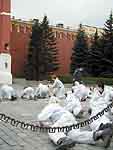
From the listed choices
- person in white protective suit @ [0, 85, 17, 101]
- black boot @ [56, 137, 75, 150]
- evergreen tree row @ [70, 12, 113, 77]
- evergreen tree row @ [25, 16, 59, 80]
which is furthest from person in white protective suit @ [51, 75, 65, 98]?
evergreen tree row @ [70, 12, 113, 77]

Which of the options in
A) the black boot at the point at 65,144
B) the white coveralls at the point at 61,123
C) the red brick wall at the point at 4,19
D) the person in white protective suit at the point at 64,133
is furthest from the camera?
the red brick wall at the point at 4,19

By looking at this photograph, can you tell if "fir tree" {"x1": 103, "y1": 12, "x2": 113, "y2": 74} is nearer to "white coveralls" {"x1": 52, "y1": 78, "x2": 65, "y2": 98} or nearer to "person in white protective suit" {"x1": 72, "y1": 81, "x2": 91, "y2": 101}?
"white coveralls" {"x1": 52, "y1": 78, "x2": 65, "y2": 98}

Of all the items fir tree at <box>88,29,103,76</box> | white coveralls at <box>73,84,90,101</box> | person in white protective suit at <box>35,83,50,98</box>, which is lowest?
fir tree at <box>88,29,103,76</box>

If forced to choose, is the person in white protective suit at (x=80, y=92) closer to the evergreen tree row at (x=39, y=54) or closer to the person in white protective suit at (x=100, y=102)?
the person in white protective suit at (x=100, y=102)

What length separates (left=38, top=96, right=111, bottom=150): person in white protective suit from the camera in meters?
6.70

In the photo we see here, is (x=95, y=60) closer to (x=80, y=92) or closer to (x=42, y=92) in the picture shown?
(x=42, y=92)

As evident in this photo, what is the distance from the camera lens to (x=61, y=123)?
306 inches

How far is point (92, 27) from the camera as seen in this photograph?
51.3 meters

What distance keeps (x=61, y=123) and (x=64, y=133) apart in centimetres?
55

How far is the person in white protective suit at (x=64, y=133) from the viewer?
670cm

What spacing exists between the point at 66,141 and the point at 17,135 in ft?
7.04

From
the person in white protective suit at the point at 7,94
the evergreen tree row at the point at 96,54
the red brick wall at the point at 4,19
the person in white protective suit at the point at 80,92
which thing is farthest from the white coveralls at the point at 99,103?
the evergreen tree row at the point at 96,54

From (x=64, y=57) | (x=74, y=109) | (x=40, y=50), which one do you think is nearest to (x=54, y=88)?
(x=74, y=109)

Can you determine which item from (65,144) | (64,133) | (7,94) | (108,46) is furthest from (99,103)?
(108,46)
